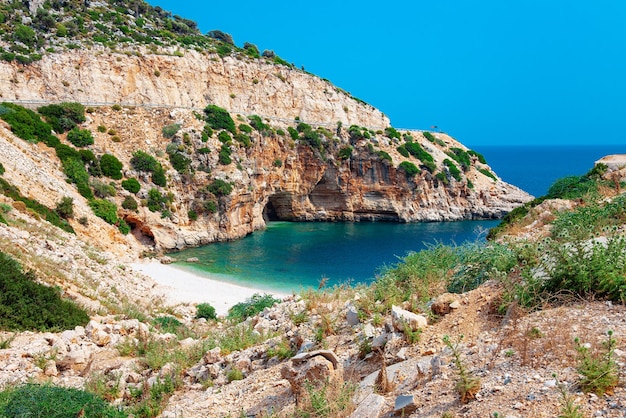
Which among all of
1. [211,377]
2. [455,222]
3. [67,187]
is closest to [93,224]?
[67,187]

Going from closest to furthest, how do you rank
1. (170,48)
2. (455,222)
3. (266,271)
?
(266,271) < (170,48) < (455,222)

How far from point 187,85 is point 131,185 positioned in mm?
17266

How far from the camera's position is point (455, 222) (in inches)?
1971

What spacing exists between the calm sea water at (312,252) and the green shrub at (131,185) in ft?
18.1

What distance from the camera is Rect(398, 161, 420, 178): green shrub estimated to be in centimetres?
4850

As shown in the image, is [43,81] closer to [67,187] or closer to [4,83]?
[4,83]

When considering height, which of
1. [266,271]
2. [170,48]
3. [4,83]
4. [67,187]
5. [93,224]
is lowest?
[266,271]

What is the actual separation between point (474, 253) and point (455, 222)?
44471 mm

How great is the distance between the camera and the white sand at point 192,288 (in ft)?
63.5

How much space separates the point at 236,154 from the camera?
3956cm

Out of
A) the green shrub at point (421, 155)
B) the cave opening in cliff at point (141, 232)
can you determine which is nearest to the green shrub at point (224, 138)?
the cave opening in cliff at point (141, 232)

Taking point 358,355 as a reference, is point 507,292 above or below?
above

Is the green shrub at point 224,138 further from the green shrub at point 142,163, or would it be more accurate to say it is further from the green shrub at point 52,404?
the green shrub at point 52,404

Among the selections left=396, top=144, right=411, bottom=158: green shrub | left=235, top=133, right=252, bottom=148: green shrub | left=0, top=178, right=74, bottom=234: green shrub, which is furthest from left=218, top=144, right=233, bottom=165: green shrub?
left=396, top=144, right=411, bottom=158: green shrub
